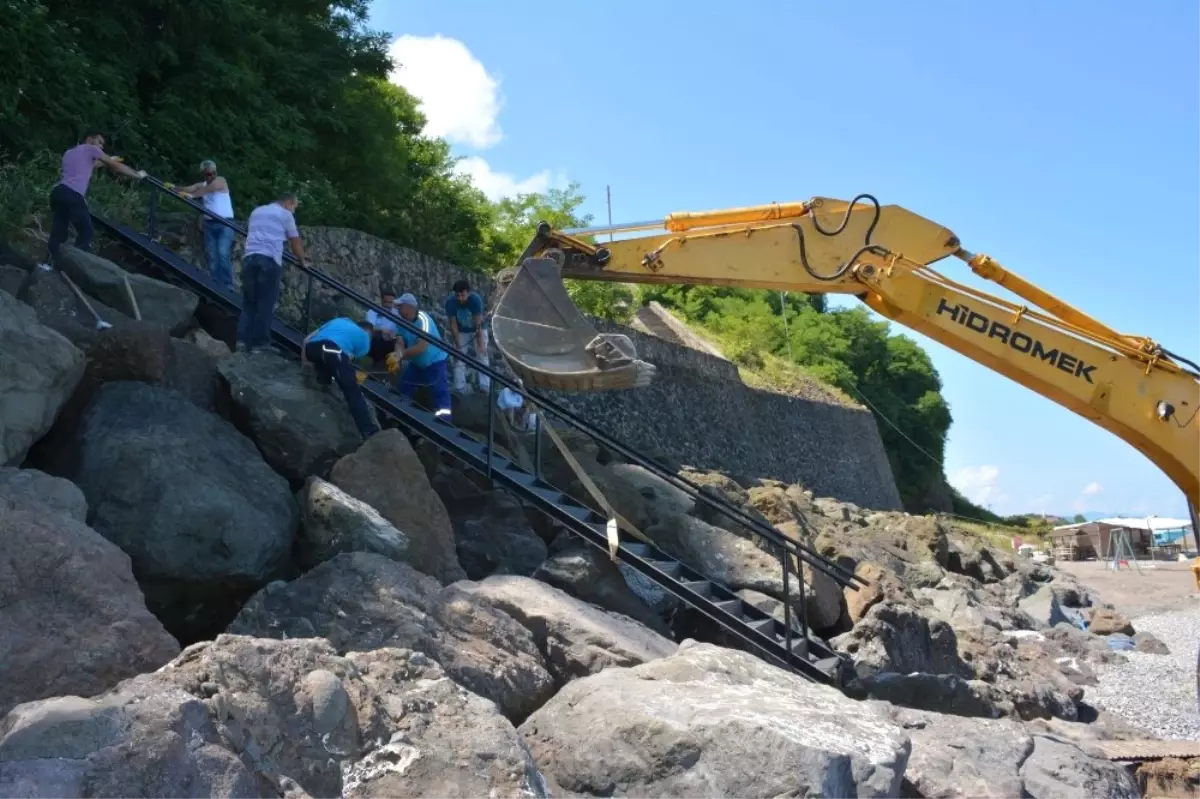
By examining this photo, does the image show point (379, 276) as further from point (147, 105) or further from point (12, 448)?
point (12, 448)

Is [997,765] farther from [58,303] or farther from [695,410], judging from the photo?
[695,410]

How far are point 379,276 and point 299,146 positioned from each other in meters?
2.88

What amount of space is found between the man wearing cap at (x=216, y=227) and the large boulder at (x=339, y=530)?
449 centimetres

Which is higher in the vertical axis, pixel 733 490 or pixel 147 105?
pixel 147 105

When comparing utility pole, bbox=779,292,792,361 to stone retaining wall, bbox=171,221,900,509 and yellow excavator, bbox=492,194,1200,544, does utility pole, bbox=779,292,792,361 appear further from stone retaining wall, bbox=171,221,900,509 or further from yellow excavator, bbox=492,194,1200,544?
yellow excavator, bbox=492,194,1200,544

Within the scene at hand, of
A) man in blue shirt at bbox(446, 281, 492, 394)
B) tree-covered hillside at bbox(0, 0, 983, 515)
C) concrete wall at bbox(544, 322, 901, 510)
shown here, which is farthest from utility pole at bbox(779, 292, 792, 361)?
man in blue shirt at bbox(446, 281, 492, 394)

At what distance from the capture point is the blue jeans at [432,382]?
9.02 metres

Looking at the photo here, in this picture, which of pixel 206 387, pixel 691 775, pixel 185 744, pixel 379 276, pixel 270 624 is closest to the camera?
pixel 185 744

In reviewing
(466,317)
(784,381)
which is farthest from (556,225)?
(466,317)

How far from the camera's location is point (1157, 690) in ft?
36.2

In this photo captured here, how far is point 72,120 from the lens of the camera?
504 inches

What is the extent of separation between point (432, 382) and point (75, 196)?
3.20m

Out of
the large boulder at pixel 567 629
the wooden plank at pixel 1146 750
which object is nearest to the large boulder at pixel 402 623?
the large boulder at pixel 567 629

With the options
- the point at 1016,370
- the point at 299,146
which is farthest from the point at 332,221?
the point at 1016,370
